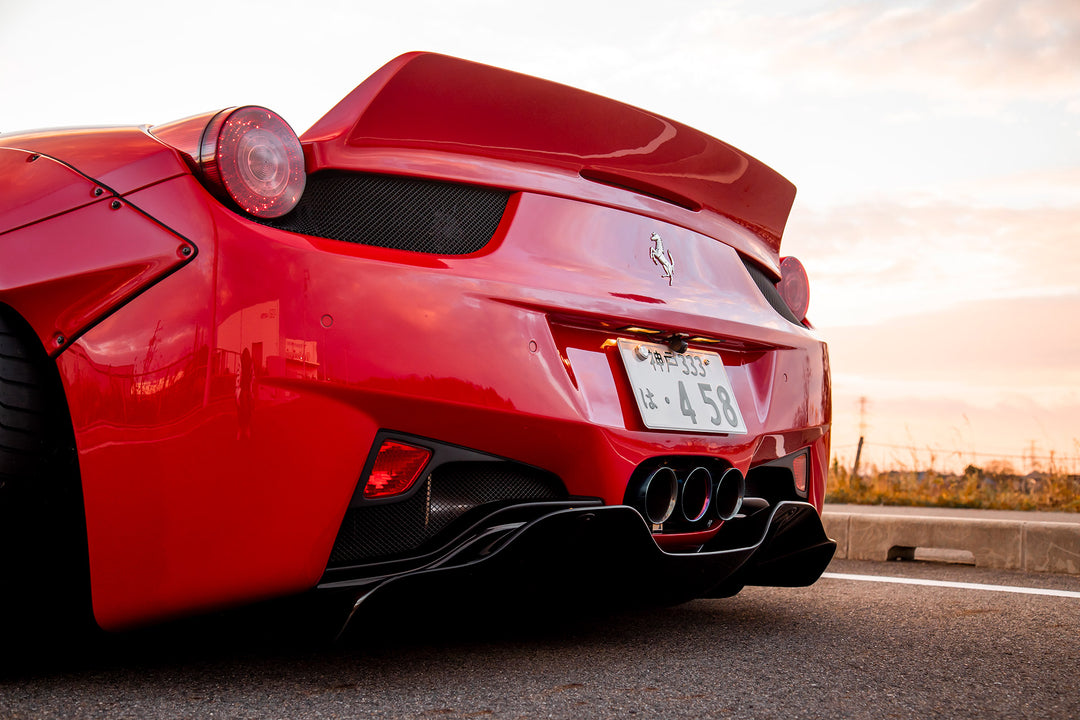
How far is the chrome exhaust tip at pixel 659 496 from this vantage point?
7.06 ft

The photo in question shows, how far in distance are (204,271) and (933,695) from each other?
1.67 meters

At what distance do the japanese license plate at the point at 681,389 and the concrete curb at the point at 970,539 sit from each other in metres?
2.20

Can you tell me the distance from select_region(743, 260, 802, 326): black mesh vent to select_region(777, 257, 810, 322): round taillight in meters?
0.07

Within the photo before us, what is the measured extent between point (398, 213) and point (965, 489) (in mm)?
6416

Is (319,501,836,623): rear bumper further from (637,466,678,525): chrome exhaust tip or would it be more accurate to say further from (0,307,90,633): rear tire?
(0,307,90,633): rear tire

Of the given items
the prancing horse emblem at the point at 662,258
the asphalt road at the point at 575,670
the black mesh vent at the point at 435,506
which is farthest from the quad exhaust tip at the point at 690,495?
the prancing horse emblem at the point at 662,258

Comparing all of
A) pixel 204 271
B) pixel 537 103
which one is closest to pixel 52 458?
pixel 204 271

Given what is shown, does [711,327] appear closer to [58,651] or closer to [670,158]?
[670,158]

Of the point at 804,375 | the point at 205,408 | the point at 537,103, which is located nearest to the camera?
the point at 205,408

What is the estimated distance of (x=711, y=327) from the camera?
2.38 meters

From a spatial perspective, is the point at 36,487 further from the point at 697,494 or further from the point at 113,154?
the point at 697,494

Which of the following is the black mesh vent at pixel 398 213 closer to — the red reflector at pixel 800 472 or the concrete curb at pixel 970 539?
the red reflector at pixel 800 472

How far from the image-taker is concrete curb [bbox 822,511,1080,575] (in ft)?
14.5

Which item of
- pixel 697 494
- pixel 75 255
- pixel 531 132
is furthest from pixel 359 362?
pixel 697 494
